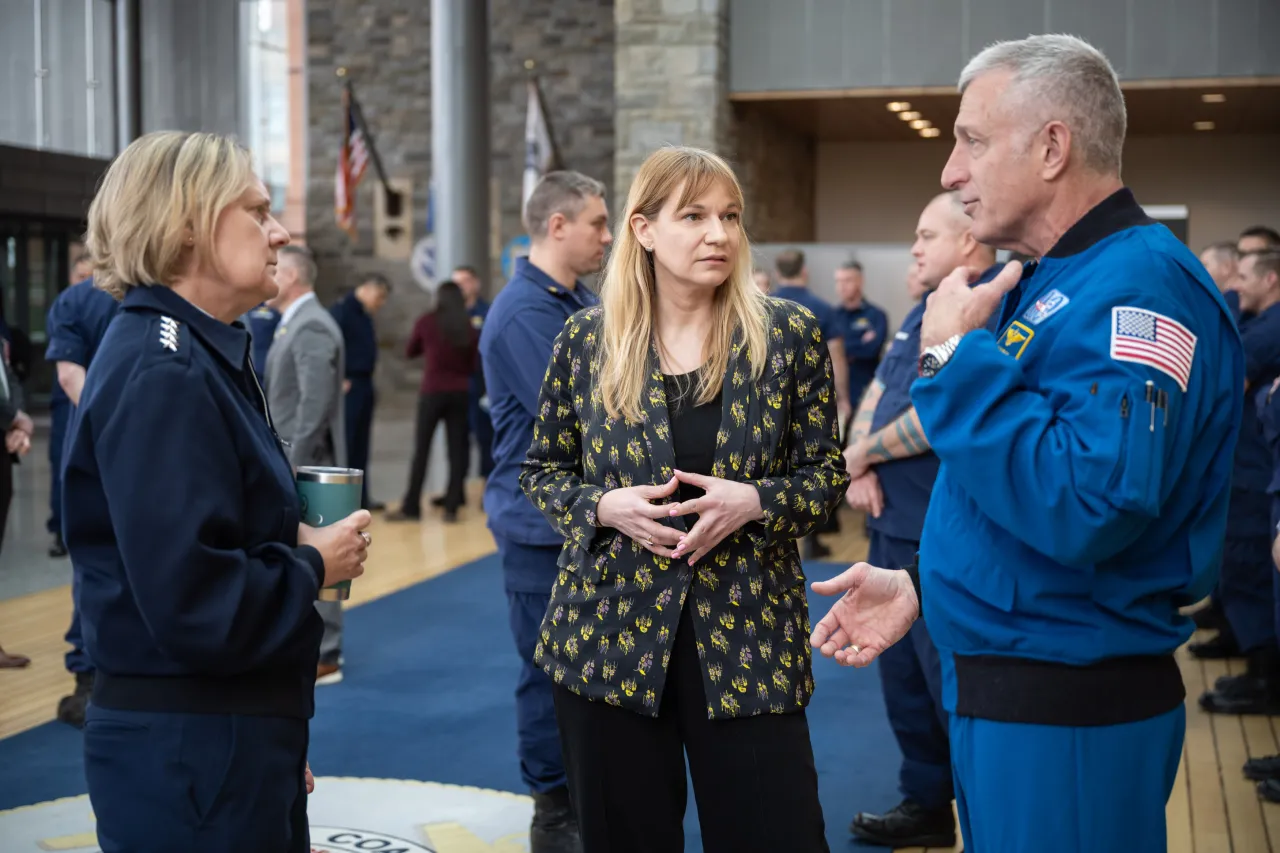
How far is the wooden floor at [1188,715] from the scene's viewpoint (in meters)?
4.01

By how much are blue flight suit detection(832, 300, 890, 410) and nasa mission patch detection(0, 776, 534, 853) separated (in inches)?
266

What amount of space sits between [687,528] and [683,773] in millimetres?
486

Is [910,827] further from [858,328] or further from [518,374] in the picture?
[858,328]

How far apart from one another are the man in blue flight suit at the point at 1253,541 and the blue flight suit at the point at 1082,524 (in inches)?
154

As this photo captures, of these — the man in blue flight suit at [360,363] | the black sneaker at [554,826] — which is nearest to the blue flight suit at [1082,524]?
the black sneaker at [554,826]

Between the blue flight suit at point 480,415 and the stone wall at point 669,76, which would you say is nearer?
the blue flight suit at point 480,415

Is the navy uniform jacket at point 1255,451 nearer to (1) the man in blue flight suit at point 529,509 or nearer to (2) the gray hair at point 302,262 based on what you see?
(1) the man in blue flight suit at point 529,509

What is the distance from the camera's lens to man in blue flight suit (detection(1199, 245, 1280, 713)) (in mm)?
5418

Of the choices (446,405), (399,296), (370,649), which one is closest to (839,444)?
(370,649)

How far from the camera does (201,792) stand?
1913 mm

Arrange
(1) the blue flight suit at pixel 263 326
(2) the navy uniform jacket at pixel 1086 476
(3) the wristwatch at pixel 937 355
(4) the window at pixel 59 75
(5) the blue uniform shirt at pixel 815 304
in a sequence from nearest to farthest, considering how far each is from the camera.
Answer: (2) the navy uniform jacket at pixel 1086 476
(3) the wristwatch at pixel 937 355
(1) the blue flight suit at pixel 263 326
(5) the blue uniform shirt at pixel 815 304
(4) the window at pixel 59 75

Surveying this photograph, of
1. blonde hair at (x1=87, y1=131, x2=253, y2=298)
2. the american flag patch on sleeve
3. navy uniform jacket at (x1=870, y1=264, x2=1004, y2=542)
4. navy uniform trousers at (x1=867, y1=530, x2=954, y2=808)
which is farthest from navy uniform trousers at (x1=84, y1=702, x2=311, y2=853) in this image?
navy uniform trousers at (x1=867, y1=530, x2=954, y2=808)

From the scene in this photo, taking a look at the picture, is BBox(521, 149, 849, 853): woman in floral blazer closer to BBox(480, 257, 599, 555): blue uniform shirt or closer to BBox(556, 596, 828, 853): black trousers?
BBox(556, 596, 828, 853): black trousers

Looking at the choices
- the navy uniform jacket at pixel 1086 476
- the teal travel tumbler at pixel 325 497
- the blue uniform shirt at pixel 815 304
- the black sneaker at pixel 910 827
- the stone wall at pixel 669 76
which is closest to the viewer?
the navy uniform jacket at pixel 1086 476
